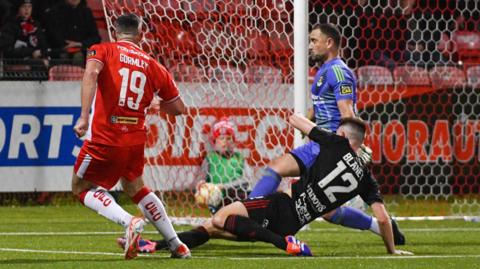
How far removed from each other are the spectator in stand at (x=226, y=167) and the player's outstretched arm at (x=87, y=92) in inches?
187

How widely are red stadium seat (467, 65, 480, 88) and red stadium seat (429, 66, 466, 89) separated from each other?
93 millimetres

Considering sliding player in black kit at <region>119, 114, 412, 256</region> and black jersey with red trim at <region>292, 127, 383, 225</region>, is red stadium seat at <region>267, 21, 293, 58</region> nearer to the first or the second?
sliding player in black kit at <region>119, 114, 412, 256</region>

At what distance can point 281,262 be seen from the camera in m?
8.42

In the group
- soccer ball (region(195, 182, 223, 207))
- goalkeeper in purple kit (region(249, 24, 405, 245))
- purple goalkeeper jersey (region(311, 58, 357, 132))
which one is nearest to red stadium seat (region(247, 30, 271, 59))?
soccer ball (region(195, 182, 223, 207))

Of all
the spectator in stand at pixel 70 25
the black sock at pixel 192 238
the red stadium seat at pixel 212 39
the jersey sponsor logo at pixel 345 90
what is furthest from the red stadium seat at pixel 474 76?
the black sock at pixel 192 238

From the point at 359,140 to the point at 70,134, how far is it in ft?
21.7

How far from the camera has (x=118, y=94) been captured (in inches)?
341

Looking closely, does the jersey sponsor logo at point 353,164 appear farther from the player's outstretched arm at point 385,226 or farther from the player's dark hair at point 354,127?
the player's outstretched arm at point 385,226

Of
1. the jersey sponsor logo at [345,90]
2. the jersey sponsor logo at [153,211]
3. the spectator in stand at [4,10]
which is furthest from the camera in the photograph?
the spectator in stand at [4,10]

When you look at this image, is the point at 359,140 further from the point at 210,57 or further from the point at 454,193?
the point at 454,193

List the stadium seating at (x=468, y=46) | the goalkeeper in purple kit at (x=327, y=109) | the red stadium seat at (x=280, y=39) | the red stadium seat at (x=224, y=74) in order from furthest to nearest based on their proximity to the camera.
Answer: the stadium seating at (x=468, y=46) → the red stadium seat at (x=224, y=74) → the red stadium seat at (x=280, y=39) → the goalkeeper in purple kit at (x=327, y=109)

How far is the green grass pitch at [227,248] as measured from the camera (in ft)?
27.3

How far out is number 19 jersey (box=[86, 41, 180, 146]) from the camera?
28.3 ft

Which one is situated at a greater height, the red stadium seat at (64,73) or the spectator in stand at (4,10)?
the spectator in stand at (4,10)
